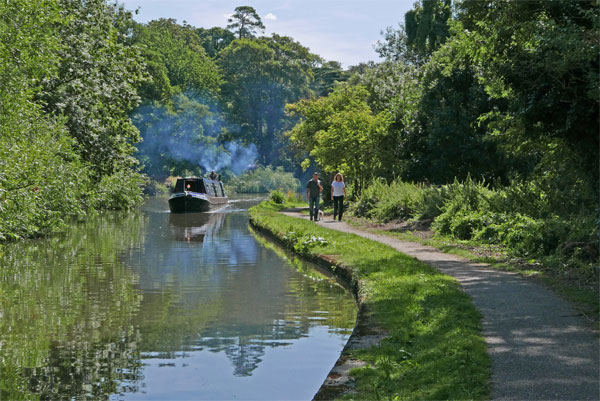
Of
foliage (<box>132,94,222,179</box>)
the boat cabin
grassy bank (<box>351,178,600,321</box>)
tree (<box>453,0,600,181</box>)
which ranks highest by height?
foliage (<box>132,94,222,179</box>)

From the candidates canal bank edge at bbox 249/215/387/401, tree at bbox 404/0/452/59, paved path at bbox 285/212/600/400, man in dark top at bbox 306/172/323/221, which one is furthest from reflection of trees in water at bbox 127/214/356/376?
tree at bbox 404/0/452/59

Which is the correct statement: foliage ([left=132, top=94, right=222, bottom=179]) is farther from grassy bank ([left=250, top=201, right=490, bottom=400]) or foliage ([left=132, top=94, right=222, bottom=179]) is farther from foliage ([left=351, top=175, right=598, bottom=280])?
grassy bank ([left=250, top=201, right=490, bottom=400])

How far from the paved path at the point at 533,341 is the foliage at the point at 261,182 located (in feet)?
227

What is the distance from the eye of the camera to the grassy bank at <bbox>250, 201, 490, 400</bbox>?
6109 millimetres

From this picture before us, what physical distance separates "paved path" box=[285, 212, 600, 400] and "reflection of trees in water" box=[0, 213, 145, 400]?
364 centimetres

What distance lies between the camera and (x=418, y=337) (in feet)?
26.0

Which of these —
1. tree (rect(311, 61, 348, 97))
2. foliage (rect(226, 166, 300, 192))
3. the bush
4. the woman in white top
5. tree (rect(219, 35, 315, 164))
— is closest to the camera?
the woman in white top

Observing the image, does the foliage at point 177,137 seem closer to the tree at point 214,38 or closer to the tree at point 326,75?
the tree at point 326,75

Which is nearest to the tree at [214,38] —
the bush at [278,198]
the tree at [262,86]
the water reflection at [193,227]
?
the tree at [262,86]

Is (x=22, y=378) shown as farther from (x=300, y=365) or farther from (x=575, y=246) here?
(x=575, y=246)

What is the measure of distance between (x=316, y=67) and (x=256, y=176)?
82.6ft

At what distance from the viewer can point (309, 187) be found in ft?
87.5

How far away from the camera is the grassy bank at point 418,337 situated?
6.11 m

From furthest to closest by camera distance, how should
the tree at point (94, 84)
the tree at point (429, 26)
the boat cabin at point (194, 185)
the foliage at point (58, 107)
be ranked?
the boat cabin at point (194, 185)
the tree at point (429, 26)
the tree at point (94, 84)
the foliage at point (58, 107)
